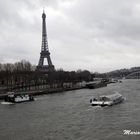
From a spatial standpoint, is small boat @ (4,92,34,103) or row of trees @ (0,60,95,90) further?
row of trees @ (0,60,95,90)

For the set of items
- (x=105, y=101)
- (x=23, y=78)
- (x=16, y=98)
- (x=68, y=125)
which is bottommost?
(x=68, y=125)

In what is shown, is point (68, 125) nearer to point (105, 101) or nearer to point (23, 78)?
point (105, 101)

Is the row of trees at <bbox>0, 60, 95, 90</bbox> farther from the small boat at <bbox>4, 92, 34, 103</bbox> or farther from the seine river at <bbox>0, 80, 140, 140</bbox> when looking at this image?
the seine river at <bbox>0, 80, 140, 140</bbox>

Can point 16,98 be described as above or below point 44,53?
below

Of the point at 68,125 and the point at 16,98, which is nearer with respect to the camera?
the point at 68,125

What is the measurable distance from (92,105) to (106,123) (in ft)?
35.8

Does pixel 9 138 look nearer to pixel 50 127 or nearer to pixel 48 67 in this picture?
pixel 50 127

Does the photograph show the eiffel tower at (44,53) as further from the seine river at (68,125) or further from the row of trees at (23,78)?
the seine river at (68,125)

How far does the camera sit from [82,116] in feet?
87.5

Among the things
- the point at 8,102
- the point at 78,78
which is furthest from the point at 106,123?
the point at 78,78

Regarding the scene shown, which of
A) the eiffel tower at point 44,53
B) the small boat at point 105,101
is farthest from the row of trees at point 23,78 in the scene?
the small boat at point 105,101

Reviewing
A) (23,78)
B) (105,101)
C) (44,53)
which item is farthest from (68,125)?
(44,53)

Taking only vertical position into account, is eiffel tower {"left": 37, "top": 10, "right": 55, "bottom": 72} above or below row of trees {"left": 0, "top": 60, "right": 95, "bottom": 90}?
above

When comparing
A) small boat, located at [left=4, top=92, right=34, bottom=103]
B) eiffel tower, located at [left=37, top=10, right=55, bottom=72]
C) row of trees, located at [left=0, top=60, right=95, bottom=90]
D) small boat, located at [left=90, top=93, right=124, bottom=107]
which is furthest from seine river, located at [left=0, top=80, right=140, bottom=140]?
eiffel tower, located at [left=37, top=10, right=55, bottom=72]
